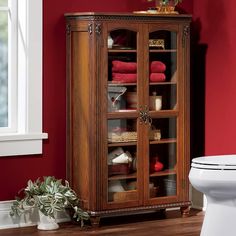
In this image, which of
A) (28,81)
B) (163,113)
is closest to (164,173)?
(163,113)

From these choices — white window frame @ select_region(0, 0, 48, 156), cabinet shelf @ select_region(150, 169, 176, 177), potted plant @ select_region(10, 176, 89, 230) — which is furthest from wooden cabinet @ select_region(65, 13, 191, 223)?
white window frame @ select_region(0, 0, 48, 156)

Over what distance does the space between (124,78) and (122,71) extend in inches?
2.0

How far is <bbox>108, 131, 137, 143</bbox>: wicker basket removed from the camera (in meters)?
5.68

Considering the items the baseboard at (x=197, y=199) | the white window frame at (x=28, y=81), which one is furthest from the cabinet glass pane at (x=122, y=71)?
the baseboard at (x=197, y=199)

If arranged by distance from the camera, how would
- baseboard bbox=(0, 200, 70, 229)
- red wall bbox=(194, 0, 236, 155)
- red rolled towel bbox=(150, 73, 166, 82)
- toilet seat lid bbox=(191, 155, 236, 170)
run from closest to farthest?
toilet seat lid bbox=(191, 155, 236, 170), baseboard bbox=(0, 200, 70, 229), red rolled towel bbox=(150, 73, 166, 82), red wall bbox=(194, 0, 236, 155)

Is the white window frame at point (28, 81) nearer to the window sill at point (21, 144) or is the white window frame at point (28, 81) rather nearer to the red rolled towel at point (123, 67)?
the window sill at point (21, 144)

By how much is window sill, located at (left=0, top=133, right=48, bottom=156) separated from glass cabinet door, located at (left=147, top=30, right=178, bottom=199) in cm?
80

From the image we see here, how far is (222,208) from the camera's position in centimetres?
→ 477

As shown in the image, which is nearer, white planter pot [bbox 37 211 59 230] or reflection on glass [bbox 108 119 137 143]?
white planter pot [bbox 37 211 59 230]

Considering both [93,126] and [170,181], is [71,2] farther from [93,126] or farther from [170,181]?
[170,181]

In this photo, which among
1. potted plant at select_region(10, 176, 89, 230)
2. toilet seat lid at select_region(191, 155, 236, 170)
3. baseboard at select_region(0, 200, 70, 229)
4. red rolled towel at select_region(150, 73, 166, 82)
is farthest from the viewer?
red rolled towel at select_region(150, 73, 166, 82)

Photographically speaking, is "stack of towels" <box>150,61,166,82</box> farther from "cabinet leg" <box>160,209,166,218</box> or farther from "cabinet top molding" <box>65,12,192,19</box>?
"cabinet leg" <box>160,209,166,218</box>

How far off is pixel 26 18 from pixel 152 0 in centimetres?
102

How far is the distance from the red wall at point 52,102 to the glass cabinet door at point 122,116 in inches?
14.6
